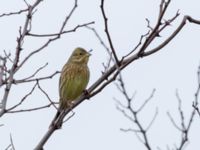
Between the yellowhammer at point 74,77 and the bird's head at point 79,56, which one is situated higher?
the bird's head at point 79,56

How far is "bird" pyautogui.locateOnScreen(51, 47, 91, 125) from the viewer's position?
982cm

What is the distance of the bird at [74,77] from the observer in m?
9.82

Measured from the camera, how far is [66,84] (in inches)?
396

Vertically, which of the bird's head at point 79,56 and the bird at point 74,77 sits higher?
the bird's head at point 79,56

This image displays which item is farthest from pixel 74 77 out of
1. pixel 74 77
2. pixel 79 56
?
pixel 79 56

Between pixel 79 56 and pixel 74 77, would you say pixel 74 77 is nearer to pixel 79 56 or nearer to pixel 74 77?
pixel 74 77

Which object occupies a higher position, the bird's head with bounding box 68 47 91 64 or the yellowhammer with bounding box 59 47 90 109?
the bird's head with bounding box 68 47 91 64

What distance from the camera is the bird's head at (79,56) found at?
33.7ft

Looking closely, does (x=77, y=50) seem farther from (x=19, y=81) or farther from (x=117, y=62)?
(x=117, y=62)

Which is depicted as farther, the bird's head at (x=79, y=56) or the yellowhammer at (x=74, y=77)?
the bird's head at (x=79, y=56)

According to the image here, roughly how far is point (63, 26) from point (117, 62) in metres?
1.18

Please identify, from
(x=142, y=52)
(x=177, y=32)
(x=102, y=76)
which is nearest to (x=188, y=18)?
(x=177, y=32)

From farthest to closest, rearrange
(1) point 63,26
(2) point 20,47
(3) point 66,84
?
(3) point 66,84, (1) point 63,26, (2) point 20,47

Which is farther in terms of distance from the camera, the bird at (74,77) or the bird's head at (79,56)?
the bird's head at (79,56)
